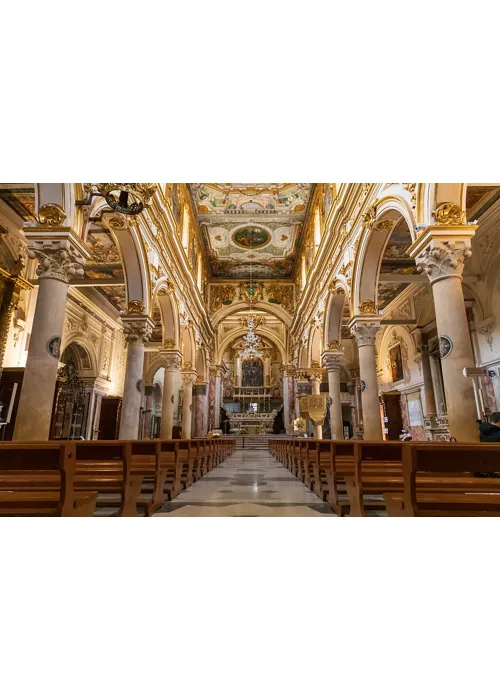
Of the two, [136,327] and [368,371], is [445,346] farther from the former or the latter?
[136,327]

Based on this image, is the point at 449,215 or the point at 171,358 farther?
the point at 171,358

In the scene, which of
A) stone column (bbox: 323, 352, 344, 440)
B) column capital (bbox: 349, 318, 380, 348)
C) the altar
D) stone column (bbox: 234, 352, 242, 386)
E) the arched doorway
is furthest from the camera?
stone column (bbox: 234, 352, 242, 386)

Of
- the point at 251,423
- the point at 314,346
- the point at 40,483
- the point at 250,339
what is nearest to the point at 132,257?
the point at 40,483

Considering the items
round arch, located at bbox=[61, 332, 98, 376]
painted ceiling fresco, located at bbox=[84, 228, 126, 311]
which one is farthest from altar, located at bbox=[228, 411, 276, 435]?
painted ceiling fresco, located at bbox=[84, 228, 126, 311]

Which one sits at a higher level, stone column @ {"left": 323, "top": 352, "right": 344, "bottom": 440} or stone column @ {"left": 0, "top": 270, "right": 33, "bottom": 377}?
stone column @ {"left": 0, "top": 270, "right": 33, "bottom": 377}

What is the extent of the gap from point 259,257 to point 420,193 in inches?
616

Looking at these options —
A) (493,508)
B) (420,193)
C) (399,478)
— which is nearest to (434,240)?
(420,193)

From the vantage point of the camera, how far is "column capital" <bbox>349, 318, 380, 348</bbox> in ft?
30.7

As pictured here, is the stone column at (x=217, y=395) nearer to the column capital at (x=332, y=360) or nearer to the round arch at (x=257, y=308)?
the round arch at (x=257, y=308)

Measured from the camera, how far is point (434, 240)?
5.62 m

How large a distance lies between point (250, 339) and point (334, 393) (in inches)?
288

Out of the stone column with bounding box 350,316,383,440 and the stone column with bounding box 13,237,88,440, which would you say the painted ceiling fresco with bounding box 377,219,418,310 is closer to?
the stone column with bounding box 350,316,383,440

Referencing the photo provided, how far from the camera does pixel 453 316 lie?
5.53 m

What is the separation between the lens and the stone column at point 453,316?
5.35 metres
